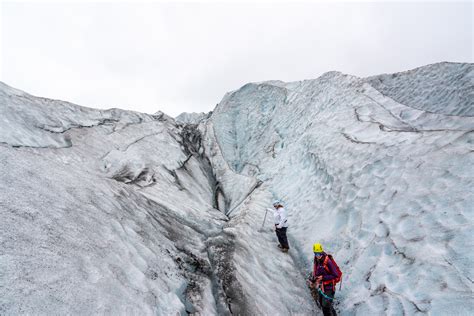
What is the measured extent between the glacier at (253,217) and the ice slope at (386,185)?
30mm

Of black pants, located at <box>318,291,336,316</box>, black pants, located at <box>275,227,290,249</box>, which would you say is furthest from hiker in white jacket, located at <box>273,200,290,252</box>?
black pants, located at <box>318,291,336,316</box>

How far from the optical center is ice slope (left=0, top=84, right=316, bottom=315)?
3.00 metres

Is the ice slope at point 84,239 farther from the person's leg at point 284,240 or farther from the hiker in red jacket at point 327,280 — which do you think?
the hiker in red jacket at point 327,280

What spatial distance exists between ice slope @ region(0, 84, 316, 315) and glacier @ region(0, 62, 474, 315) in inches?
0.9

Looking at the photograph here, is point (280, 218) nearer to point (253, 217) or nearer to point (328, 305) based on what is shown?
point (253, 217)

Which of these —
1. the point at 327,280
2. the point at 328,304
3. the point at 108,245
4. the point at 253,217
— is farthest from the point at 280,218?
the point at 108,245

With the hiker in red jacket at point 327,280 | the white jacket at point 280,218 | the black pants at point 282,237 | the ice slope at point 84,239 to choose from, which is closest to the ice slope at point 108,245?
the ice slope at point 84,239

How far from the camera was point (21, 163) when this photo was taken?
4.80 meters

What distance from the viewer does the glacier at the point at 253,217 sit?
3.44 m

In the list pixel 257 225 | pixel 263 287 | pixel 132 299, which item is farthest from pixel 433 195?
pixel 132 299

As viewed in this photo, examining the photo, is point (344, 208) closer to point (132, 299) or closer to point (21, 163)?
point (132, 299)

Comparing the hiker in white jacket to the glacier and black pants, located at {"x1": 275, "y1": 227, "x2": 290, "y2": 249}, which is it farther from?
the glacier

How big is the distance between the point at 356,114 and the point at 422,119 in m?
1.99

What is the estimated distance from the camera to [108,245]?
3998 millimetres
